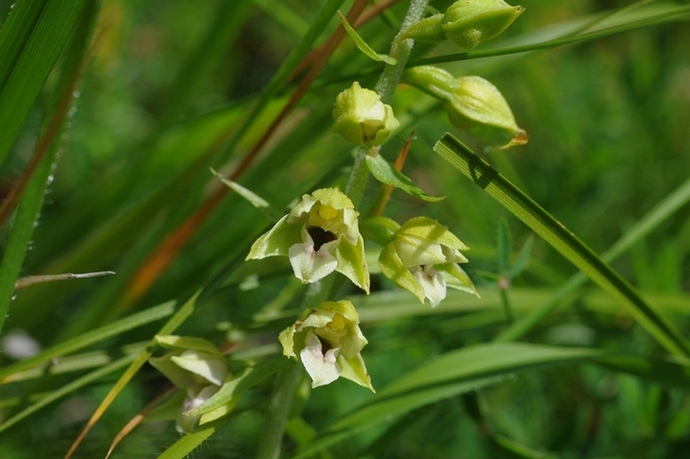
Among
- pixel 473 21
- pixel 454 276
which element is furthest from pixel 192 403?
pixel 473 21

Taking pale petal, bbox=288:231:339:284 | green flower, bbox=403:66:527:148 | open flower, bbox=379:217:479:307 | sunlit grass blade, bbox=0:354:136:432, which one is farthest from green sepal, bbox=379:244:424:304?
sunlit grass blade, bbox=0:354:136:432

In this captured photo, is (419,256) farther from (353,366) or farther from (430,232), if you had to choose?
(353,366)

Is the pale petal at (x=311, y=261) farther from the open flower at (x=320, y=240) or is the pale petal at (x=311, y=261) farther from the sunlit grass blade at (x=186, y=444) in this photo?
the sunlit grass blade at (x=186, y=444)

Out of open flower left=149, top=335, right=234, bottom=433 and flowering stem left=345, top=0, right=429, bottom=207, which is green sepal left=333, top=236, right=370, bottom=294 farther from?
open flower left=149, top=335, right=234, bottom=433

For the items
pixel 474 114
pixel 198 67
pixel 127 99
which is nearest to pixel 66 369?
pixel 474 114

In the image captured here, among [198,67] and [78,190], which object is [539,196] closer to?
[198,67]

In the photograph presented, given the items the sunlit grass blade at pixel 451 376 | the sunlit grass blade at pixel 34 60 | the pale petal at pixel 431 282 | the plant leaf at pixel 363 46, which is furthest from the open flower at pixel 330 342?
the sunlit grass blade at pixel 34 60

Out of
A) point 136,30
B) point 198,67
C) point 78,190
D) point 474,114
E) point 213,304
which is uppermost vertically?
point 474,114
